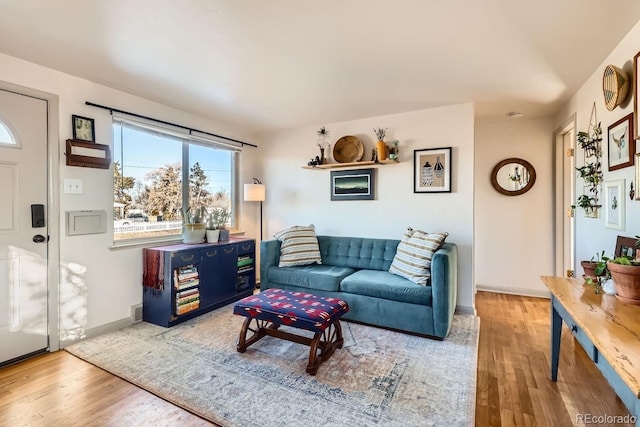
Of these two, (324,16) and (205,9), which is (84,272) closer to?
(205,9)

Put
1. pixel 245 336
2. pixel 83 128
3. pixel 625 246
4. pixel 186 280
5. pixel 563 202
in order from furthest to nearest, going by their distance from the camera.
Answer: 1. pixel 563 202
2. pixel 186 280
3. pixel 83 128
4. pixel 245 336
5. pixel 625 246

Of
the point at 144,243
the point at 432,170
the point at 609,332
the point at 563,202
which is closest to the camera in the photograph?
the point at 609,332

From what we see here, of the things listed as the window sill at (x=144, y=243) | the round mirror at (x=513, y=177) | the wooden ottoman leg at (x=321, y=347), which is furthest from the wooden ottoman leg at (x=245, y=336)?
the round mirror at (x=513, y=177)

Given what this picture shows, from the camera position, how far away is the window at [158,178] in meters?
3.04

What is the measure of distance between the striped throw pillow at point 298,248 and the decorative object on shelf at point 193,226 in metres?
0.89

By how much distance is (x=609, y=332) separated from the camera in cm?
120

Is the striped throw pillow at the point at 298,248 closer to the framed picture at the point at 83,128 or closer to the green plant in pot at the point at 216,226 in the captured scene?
the green plant in pot at the point at 216,226

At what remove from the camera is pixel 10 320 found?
7.48 ft

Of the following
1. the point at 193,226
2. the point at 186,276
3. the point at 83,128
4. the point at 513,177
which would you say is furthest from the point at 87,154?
the point at 513,177

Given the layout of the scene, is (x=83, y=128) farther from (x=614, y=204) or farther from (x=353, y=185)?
(x=614, y=204)

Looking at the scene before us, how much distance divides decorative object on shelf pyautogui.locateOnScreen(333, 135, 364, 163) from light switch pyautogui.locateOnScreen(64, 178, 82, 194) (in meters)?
2.73

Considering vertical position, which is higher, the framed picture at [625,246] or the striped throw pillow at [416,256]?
the framed picture at [625,246]

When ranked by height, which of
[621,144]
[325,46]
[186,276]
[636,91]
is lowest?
[186,276]

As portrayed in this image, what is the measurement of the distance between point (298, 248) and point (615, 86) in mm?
3021
